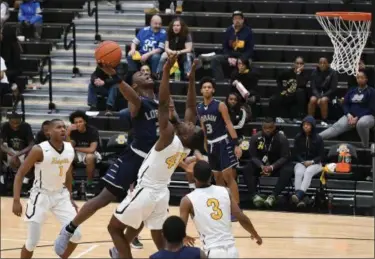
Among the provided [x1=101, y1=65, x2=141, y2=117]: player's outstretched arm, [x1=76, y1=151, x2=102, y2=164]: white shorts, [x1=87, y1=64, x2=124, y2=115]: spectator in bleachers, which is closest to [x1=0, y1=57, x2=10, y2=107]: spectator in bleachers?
[x1=87, y1=64, x2=124, y2=115]: spectator in bleachers

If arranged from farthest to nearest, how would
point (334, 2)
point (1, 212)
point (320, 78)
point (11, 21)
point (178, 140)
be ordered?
point (11, 21)
point (334, 2)
point (320, 78)
point (1, 212)
point (178, 140)

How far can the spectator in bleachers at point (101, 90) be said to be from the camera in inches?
682

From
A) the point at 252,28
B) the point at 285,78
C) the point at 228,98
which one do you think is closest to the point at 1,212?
the point at 228,98

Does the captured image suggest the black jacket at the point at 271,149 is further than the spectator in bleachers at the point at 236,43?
No

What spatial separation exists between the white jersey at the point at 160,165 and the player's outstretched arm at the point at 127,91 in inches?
18.5

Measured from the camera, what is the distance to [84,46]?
64.8 feet

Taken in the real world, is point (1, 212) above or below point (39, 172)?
below

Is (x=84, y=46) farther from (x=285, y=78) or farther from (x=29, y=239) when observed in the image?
(x=29, y=239)

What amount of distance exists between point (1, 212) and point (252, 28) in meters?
6.02

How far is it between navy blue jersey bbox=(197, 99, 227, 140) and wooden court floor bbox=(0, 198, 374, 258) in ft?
4.00

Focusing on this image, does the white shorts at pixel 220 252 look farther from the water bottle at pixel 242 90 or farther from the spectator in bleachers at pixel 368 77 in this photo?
the spectator in bleachers at pixel 368 77

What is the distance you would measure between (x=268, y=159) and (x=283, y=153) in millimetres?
263

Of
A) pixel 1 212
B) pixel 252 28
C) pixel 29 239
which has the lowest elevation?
pixel 1 212

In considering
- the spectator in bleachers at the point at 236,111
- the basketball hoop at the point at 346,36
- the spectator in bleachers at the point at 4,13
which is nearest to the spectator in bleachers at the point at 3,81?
the spectator in bleachers at the point at 4,13
